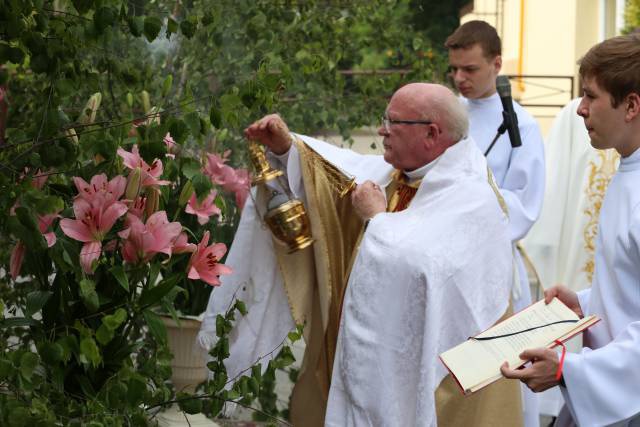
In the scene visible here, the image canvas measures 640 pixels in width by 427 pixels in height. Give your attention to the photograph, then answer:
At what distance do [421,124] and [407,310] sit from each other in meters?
0.66

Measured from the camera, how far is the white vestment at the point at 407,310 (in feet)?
13.2

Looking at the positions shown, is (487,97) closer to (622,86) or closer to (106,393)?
(622,86)

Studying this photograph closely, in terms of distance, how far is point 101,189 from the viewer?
302 centimetres

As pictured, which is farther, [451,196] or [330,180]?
[330,180]

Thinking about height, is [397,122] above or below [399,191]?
above

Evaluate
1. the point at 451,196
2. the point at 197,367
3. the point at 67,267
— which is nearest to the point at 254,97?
the point at 67,267

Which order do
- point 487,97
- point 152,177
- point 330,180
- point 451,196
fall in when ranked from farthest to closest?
point 487,97 → point 330,180 → point 451,196 → point 152,177

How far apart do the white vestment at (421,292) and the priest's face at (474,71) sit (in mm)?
1615

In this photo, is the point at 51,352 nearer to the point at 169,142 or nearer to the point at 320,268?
the point at 169,142

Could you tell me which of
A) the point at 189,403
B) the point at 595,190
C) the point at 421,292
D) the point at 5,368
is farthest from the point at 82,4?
the point at 595,190

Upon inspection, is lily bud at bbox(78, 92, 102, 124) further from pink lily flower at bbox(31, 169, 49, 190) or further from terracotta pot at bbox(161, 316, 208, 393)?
terracotta pot at bbox(161, 316, 208, 393)

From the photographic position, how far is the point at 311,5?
20.2ft

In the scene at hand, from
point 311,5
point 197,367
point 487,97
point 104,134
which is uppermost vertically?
point 104,134

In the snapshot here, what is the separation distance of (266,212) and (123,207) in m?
Answer: 1.53
